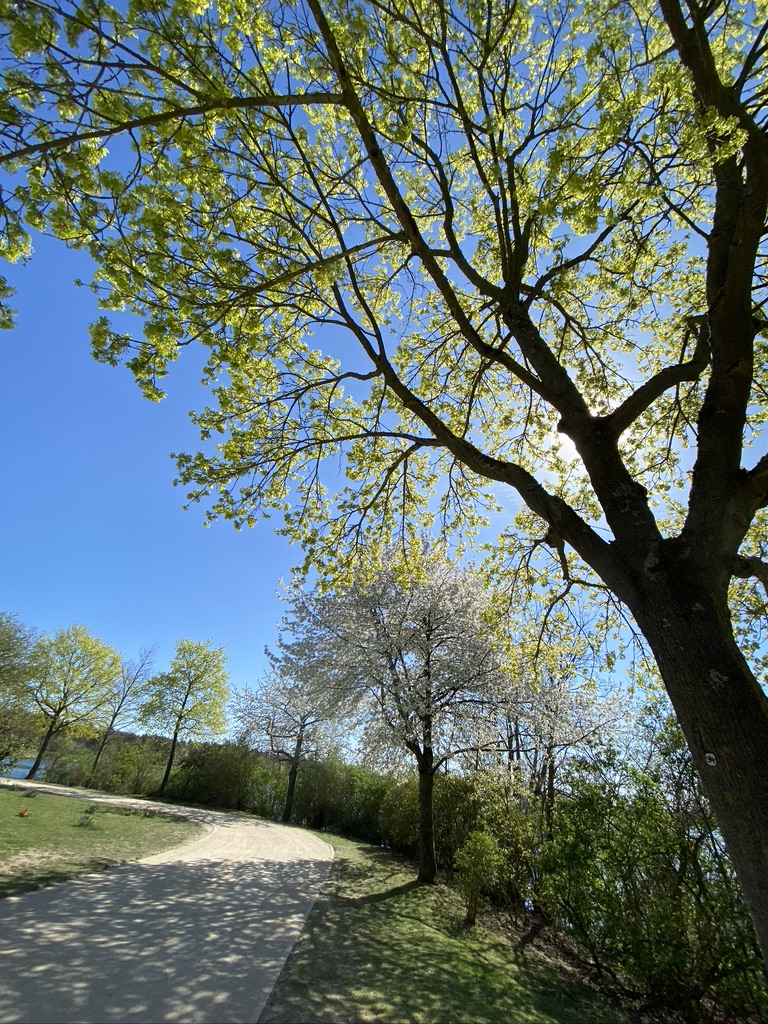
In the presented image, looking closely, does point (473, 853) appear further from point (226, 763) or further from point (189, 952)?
point (226, 763)

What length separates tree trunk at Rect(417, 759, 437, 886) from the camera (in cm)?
949

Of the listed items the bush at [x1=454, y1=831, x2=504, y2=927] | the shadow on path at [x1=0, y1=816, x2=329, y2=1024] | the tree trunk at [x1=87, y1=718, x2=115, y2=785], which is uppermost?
the tree trunk at [x1=87, y1=718, x2=115, y2=785]

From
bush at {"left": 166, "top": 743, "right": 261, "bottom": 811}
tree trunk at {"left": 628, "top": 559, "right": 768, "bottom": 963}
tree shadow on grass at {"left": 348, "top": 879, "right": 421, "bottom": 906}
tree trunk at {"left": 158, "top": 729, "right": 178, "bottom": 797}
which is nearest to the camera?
tree trunk at {"left": 628, "top": 559, "right": 768, "bottom": 963}

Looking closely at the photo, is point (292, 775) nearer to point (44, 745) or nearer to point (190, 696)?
point (190, 696)

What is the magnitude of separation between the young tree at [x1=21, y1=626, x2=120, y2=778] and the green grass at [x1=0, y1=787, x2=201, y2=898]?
1378 cm

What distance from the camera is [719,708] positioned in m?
2.21

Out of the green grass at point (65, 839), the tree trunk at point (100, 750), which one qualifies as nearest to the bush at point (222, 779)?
the tree trunk at point (100, 750)

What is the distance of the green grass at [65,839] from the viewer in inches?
232

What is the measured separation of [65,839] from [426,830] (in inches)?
274

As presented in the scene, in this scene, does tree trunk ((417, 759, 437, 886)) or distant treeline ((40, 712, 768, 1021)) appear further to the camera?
tree trunk ((417, 759, 437, 886))

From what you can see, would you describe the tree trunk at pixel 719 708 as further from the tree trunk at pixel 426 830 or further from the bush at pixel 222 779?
the bush at pixel 222 779

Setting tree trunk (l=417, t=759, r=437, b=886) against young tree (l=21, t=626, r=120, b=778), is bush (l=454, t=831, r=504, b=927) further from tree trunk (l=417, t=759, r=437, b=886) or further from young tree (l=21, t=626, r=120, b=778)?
young tree (l=21, t=626, r=120, b=778)

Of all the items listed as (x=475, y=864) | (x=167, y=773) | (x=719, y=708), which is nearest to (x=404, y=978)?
(x=475, y=864)

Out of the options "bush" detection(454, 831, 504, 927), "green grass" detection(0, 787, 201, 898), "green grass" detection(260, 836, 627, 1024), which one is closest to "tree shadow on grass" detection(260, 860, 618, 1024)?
"green grass" detection(260, 836, 627, 1024)
